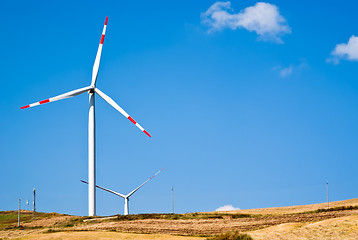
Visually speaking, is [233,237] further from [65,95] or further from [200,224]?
[65,95]

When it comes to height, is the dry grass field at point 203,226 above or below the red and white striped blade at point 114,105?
below

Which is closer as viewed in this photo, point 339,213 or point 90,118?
point 339,213

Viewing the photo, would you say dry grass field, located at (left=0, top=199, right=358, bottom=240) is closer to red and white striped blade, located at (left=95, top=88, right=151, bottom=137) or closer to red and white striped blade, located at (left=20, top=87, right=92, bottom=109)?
red and white striped blade, located at (left=95, top=88, right=151, bottom=137)

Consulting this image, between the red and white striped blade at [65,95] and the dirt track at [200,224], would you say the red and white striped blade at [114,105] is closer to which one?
the red and white striped blade at [65,95]

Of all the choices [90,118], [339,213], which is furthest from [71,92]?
[339,213]

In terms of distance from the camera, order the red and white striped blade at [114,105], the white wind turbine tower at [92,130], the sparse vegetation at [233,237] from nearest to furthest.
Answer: the sparse vegetation at [233,237]
the white wind turbine tower at [92,130]
the red and white striped blade at [114,105]

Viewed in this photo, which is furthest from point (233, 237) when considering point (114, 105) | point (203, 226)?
point (114, 105)

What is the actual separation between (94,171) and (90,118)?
9153mm

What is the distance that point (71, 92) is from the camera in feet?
267

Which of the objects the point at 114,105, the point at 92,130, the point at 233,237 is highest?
the point at 114,105

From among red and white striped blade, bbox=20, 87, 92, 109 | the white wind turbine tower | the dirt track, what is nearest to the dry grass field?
the dirt track

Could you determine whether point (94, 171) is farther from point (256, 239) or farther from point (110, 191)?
point (256, 239)

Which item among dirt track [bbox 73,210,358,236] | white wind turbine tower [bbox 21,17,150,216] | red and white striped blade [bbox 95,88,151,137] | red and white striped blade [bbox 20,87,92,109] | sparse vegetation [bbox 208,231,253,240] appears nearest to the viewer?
sparse vegetation [bbox 208,231,253,240]

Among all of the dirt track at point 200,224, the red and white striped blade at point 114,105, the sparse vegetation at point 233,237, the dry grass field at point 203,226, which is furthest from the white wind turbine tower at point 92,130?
the sparse vegetation at point 233,237
